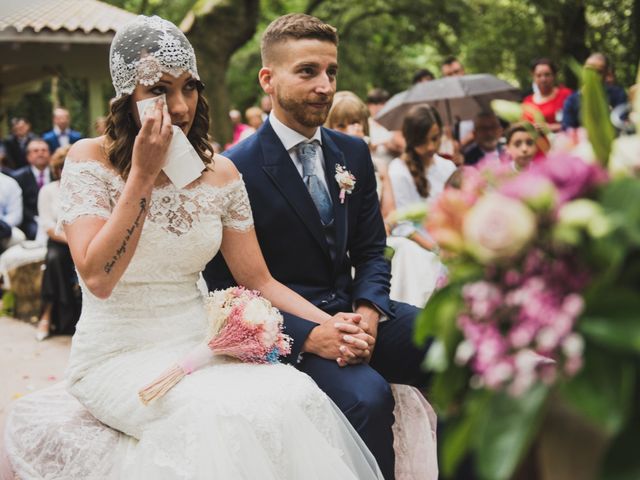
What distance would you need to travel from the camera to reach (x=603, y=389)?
120 centimetres

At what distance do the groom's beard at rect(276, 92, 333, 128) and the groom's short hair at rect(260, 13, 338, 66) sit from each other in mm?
222

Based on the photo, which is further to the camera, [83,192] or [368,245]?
[368,245]

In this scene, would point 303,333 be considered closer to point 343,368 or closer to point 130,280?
point 343,368

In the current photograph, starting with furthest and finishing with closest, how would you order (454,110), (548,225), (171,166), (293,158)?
(454,110) → (293,158) → (171,166) → (548,225)

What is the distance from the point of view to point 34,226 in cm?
1011

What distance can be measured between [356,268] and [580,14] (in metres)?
13.0

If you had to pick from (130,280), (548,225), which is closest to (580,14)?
(130,280)

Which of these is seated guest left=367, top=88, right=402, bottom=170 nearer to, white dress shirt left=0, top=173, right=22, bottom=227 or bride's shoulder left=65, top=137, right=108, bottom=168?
bride's shoulder left=65, top=137, right=108, bottom=168

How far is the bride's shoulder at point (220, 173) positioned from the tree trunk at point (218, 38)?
29.1 ft

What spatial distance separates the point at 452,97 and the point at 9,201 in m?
5.31

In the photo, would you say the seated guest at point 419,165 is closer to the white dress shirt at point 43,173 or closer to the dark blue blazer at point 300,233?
the dark blue blazer at point 300,233

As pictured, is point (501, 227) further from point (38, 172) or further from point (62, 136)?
point (62, 136)

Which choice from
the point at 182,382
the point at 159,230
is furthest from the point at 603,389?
the point at 159,230

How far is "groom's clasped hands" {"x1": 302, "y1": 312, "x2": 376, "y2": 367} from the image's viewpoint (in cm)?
310
